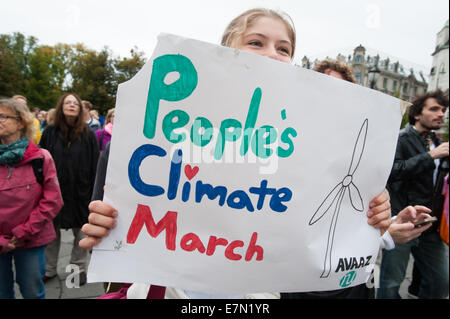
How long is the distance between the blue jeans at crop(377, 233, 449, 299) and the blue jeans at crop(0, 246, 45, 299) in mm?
2789

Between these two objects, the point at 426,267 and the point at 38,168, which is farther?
the point at 426,267

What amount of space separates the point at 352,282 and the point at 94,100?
23939 mm

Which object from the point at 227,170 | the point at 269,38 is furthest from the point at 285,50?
the point at 227,170

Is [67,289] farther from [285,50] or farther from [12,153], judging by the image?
[285,50]

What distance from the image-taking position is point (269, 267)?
86 cm

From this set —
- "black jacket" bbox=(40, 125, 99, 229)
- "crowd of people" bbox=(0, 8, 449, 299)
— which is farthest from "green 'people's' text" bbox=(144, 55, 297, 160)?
"black jacket" bbox=(40, 125, 99, 229)

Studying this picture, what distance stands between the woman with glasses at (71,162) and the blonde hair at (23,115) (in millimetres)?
725

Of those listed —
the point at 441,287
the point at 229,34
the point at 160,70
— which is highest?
the point at 229,34

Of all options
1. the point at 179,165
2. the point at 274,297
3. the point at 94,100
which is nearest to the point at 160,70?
the point at 179,165

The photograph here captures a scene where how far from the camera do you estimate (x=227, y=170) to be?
826 mm

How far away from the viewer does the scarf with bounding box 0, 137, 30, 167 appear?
176 centimetres

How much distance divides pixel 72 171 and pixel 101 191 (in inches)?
80.5

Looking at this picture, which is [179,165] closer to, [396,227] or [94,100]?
[396,227]

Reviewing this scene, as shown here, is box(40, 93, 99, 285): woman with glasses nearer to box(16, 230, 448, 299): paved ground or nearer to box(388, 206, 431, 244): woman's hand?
box(16, 230, 448, 299): paved ground
